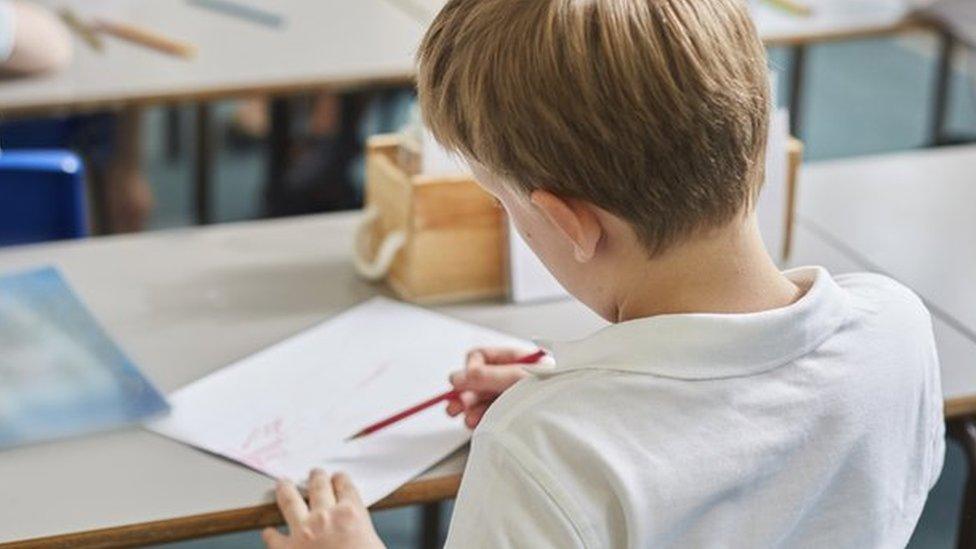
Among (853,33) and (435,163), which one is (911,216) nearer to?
(435,163)

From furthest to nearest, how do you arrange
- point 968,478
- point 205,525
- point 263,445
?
point 968,478
point 263,445
point 205,525

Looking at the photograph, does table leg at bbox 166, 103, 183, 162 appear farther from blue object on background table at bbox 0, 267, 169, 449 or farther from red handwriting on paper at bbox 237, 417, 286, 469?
red handwriting on paper at bbox 237, 417, 286, 469

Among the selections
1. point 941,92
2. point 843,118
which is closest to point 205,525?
point 941,92

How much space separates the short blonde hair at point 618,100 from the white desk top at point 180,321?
50cm

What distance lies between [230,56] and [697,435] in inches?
66.6

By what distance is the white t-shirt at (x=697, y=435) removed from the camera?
3.56 feet

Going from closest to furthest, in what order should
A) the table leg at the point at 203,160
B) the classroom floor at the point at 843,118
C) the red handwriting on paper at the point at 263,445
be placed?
1. the red handwriting on paper at the point at 263,445
2. the table leg at the point at 203,160
3. the classroom floor at the point at 843,118

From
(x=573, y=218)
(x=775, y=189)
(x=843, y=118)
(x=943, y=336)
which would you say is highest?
(x=573, y=218)

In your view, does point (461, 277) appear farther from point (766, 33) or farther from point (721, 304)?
point (766, 33)

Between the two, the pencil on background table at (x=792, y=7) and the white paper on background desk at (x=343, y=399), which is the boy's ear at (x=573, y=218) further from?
the pencil on background table at (x=792, y=7)

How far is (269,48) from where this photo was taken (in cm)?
268

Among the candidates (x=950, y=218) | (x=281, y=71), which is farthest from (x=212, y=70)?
(x=950, y=218)

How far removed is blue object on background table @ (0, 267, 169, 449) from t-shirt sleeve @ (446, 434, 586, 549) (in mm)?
555

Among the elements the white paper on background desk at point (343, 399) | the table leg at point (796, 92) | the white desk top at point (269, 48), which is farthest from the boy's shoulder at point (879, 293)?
the table leg at point (796, 92)
